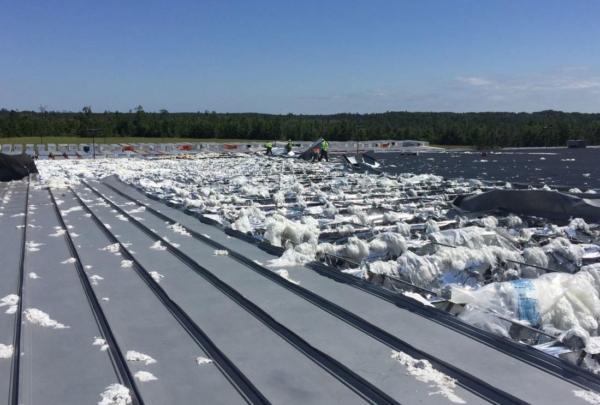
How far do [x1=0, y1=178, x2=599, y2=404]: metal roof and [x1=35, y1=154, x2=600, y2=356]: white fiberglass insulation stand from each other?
54cm

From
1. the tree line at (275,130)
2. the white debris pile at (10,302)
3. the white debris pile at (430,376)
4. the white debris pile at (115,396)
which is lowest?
the white debris pile at (10,302)

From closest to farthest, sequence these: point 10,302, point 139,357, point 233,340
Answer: point 139,357
point 233,340
point 10,302

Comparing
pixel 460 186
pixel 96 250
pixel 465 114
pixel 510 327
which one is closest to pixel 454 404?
pixel 510 327

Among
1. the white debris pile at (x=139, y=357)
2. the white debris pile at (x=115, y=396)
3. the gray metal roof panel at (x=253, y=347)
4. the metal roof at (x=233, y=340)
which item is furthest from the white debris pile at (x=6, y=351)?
the gray metal roof panel at (x=253, y=347)

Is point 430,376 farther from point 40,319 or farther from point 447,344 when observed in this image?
point 40,319

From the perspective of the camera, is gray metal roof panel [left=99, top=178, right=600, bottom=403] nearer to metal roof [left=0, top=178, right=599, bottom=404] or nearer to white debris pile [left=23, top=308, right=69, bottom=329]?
metal roof [left=0, top=178, right=599, bottom=404]

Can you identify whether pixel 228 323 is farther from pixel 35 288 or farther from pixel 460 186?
pixel 460 186

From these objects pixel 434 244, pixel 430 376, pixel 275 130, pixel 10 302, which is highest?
pixel 275 130

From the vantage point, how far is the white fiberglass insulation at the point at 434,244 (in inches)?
197

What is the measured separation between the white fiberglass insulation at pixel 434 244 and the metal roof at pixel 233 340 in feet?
1.77

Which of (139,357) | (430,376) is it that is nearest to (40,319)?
(139,357)

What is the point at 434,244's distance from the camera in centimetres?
755

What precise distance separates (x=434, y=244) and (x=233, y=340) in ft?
13.6

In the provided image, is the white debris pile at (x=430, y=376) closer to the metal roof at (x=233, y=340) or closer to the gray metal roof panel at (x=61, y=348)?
the metal roof at (x=233, y=340)
